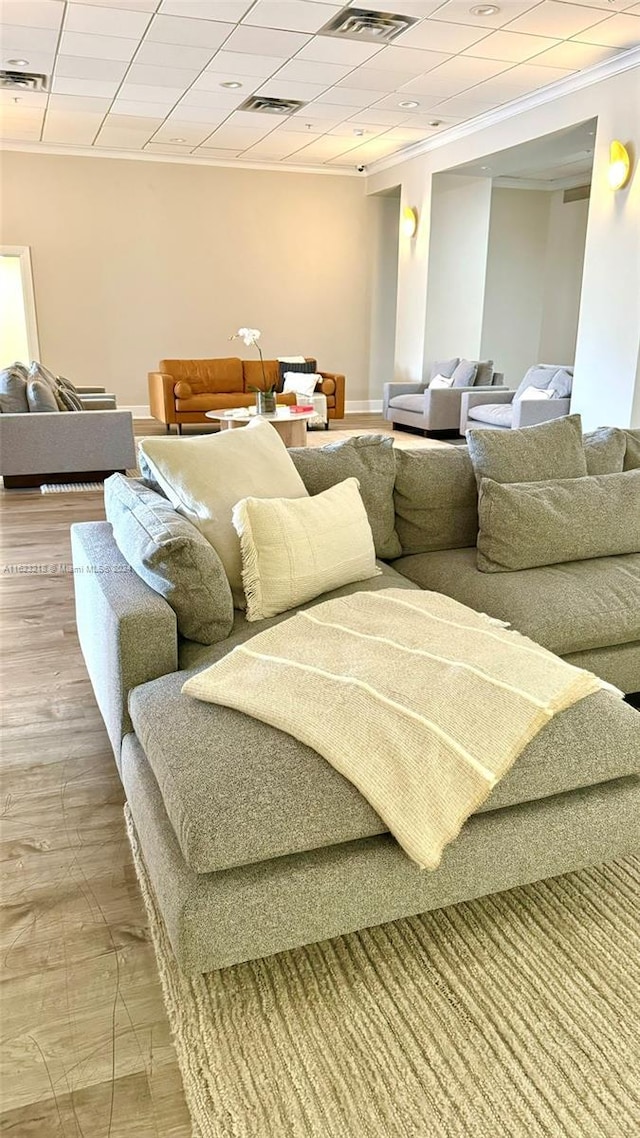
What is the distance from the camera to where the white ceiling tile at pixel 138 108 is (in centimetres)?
662

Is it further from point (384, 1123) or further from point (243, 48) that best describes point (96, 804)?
point (243, 48)

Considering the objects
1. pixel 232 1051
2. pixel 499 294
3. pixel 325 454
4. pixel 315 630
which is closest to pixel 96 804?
pixel 315 630

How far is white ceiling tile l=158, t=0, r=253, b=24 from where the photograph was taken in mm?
4480

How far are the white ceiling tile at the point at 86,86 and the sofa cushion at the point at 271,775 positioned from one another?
5890mm

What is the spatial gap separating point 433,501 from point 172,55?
427cm

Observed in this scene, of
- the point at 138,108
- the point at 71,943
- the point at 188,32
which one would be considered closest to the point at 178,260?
the point at 138,108

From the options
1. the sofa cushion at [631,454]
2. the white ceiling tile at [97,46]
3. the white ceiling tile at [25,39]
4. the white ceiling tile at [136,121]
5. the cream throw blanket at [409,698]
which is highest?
the white ceiling tile at [136,121]

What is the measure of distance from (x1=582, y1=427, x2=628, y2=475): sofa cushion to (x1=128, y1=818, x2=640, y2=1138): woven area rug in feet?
5.50

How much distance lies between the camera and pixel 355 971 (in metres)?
1.55

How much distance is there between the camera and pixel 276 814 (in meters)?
1.39

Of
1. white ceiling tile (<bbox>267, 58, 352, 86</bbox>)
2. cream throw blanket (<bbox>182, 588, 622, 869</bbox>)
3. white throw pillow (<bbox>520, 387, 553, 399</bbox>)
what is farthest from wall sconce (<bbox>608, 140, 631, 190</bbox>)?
cream throw blanket (<bbox>182, 588, 622, 869</bbox>)

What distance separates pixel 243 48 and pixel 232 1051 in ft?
18.6

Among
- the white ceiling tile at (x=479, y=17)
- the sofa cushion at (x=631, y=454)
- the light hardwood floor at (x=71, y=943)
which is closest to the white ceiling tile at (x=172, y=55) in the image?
the white ceiling tile at (x=479, y=17)

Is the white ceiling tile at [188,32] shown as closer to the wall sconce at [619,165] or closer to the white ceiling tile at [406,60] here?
the white ceiling tile at [406,60]
